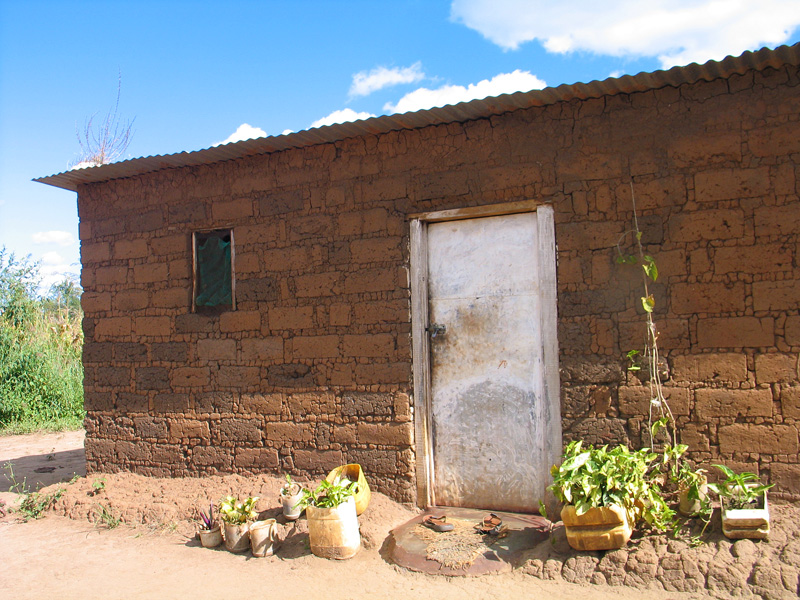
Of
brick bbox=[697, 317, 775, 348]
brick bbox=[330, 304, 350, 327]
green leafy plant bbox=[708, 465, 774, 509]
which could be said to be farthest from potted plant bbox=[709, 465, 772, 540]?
brick bbox=[330, 304, 350, 327]

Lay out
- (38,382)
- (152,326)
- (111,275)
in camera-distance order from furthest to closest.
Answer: (38,382), (111,275), (152,326)

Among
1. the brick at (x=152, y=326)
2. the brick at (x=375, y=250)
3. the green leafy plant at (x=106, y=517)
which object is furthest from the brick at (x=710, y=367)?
the green leafy plant at (x=106, y=517)

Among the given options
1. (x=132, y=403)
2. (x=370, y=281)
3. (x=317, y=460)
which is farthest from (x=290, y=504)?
(x=132, y=403)

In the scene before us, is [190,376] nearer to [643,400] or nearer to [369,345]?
[369,345]

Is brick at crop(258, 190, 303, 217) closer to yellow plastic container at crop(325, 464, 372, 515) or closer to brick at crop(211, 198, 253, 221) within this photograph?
brick at crop(211, 198, 253, 221)

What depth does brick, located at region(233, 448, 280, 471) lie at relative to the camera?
580cm

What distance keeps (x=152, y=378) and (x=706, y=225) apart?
523cm

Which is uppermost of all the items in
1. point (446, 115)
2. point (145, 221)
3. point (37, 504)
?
point (446, 115)

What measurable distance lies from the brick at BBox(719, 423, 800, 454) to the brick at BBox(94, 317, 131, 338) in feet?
18.1

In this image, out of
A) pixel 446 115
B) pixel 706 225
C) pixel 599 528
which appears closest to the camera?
pixel 599 528

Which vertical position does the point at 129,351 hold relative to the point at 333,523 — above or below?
above

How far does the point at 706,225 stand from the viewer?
4.46m

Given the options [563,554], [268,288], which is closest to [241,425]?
[268,288]

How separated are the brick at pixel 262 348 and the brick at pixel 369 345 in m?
0.68
